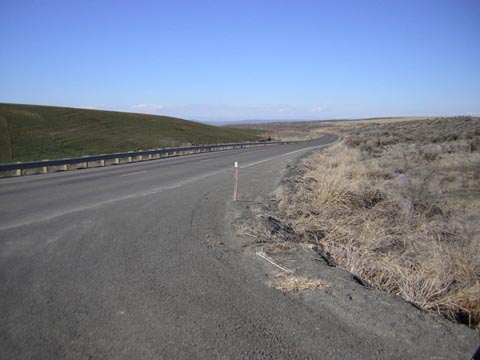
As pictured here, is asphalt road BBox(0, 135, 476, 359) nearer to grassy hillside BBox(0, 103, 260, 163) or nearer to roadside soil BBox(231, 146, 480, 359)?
roadside soil BBox(231, 146, 480, 359)

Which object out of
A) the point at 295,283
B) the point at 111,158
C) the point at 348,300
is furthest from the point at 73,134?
the point at 348,300

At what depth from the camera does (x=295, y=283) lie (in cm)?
470

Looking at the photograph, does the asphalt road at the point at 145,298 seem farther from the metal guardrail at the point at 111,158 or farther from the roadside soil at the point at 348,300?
the metal guardrail at the point at 111,158

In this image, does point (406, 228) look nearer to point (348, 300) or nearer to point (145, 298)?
point (348, 300)

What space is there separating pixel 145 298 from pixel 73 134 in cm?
5336

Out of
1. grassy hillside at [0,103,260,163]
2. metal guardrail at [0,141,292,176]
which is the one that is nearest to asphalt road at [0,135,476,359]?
metal guardrail at [0,141,292,176]

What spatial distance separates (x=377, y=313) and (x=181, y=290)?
7.36 feet

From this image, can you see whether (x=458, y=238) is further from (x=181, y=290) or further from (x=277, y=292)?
(x=181, y=290)

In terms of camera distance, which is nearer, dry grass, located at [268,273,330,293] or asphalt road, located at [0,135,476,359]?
asphalt road, located at [0,135,476,359]

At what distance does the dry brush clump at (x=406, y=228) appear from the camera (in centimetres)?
464

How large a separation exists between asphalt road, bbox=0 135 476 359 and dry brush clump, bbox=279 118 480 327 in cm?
153

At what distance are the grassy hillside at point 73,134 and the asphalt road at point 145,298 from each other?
101 feet

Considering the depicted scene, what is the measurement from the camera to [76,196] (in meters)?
11.1

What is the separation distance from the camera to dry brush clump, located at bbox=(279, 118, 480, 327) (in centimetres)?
464
